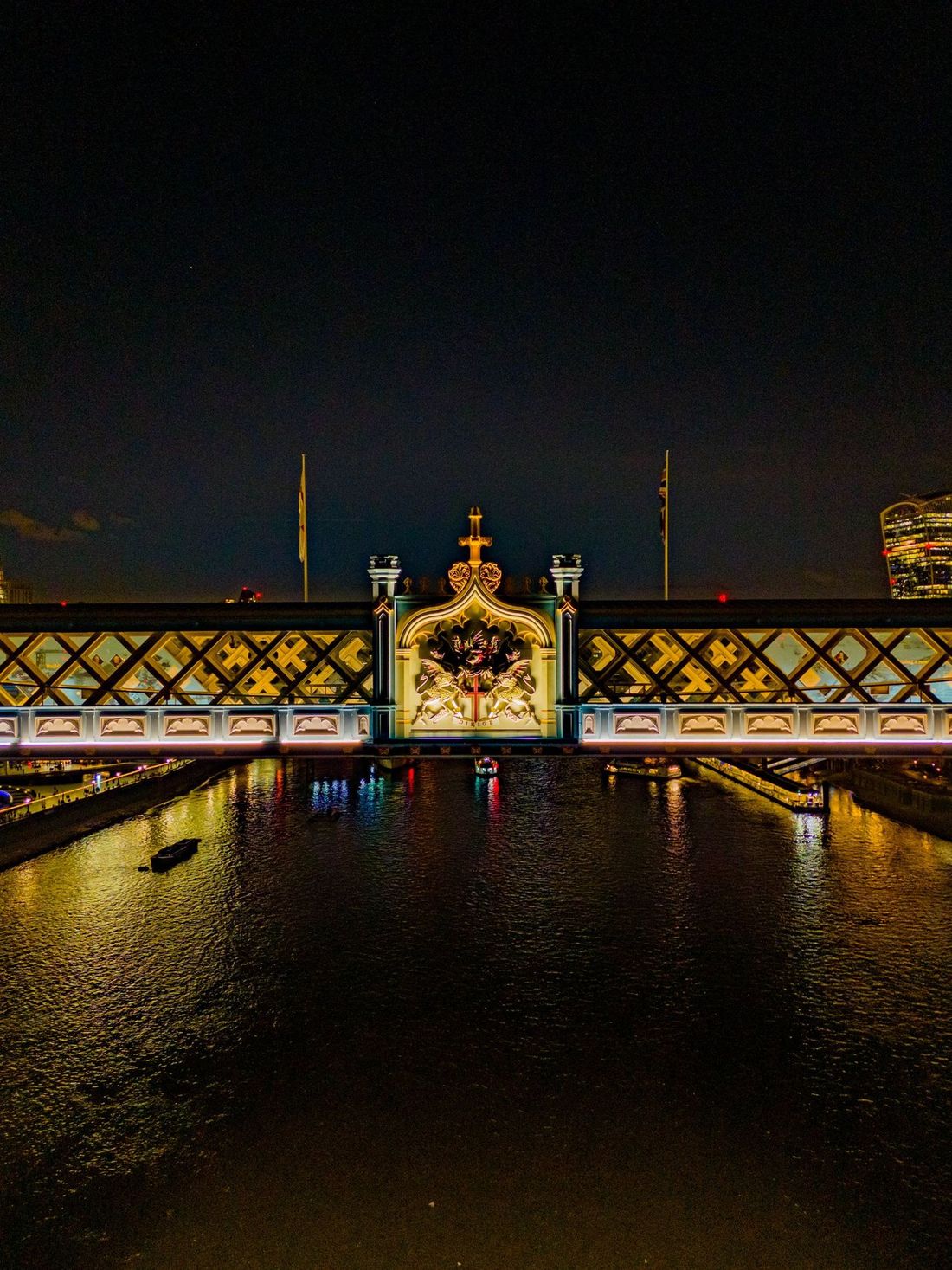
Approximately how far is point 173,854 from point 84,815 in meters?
12.8

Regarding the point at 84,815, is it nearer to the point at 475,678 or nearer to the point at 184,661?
the point at 184,661

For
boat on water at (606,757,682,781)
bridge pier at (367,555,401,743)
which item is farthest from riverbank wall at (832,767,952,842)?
bridge pier at (367,555,401,743)

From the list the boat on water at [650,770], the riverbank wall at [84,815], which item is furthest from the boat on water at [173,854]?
the boat on water at [650,770]

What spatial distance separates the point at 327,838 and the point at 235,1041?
2099cm

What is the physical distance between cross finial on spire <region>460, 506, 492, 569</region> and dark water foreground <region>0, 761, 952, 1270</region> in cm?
1415

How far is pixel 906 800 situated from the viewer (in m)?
44.5

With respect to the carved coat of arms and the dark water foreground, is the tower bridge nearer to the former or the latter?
the carved coat of arms

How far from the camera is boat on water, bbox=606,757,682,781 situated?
5865cm

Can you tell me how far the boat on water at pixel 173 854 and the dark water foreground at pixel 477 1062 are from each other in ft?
4.19

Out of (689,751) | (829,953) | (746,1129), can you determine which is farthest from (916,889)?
(689,751)

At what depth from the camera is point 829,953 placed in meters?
25.4

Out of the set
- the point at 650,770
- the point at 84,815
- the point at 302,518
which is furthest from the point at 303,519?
the point at 650,770

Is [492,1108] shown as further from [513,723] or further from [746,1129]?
[513,723]

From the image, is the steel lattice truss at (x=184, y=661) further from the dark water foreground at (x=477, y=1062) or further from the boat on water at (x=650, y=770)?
the boat on water at (x=650, y=770)
